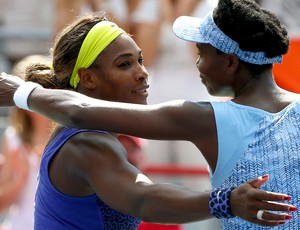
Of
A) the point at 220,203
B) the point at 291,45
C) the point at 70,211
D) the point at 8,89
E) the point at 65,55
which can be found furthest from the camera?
the point at 291,45

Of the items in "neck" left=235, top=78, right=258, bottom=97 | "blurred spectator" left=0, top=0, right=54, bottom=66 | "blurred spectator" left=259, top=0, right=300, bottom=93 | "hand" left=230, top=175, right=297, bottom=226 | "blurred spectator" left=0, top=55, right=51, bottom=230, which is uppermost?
Answer: "neck" left=235, top=78, right=258, bottom=97

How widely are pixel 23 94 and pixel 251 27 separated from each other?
92 centimetres

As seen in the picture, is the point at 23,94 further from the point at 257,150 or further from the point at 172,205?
the point at 257,150

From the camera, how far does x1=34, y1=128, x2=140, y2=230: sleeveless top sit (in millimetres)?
3307

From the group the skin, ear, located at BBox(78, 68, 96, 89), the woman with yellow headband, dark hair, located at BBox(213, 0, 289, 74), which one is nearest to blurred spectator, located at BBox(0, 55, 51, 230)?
the woman with yellow headband

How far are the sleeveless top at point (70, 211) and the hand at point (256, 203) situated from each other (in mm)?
735

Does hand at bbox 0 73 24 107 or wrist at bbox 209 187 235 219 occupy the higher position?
wrist at bbox 209 187 235 219

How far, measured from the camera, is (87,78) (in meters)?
3.57

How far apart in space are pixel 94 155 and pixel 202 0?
9.35 ft

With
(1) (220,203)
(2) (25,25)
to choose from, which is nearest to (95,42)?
(1) (220,203)

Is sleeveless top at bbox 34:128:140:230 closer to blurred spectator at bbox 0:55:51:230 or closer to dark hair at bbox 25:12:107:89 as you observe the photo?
dark hair at bbox 25:12:107:89

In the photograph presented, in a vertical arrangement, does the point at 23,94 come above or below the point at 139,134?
below

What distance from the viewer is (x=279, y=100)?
3156 mm

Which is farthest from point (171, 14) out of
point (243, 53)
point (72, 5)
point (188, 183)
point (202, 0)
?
point (243, 53)
